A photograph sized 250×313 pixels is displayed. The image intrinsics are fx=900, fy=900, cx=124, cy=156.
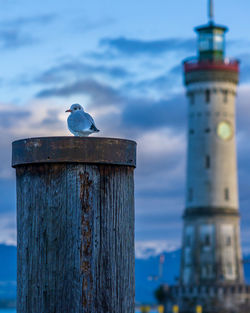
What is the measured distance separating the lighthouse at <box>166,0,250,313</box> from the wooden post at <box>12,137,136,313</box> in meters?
80.4

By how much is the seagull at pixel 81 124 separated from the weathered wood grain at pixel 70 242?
2.74 feet

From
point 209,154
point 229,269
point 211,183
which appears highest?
point 209,154

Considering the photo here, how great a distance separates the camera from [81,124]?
548 centimetres

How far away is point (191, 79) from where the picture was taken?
88125 millimetres

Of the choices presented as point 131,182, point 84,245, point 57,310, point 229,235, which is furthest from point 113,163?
point 229,235

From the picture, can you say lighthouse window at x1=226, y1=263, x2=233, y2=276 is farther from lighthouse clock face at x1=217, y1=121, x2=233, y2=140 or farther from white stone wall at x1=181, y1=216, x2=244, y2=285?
lighthouse clock face at x1=217, y1=121, x2=233, y2=140

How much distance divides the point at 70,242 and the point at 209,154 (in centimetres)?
8129

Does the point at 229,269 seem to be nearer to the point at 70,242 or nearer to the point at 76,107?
the point at 76,107

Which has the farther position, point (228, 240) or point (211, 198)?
point (228, 240)

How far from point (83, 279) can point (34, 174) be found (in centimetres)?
59

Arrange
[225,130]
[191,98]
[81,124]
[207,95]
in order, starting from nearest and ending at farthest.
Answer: [81,124]
[207,95]
[225,130]
[191,98]

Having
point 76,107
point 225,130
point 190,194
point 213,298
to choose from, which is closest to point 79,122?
point 76,107

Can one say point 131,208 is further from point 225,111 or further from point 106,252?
point 225,111

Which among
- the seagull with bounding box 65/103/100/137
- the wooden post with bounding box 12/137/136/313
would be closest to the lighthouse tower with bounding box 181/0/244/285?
the seagull with bounding box 65/103/100/137
